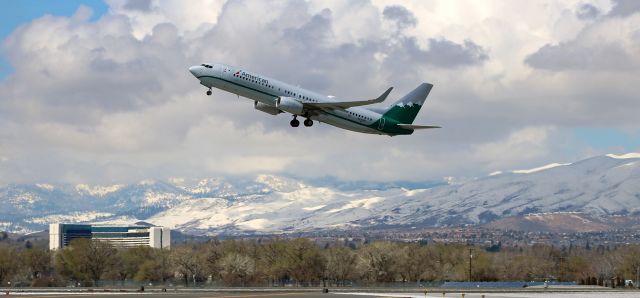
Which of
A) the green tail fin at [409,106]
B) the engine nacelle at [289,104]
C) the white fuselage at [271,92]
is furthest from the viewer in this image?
the green tail fin at [409,106]

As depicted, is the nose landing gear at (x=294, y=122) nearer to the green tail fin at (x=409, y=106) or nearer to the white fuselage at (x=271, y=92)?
the white fuselage at (x=271, y=92)

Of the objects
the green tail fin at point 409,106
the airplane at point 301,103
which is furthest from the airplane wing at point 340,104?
the green tail fin at point 409,106

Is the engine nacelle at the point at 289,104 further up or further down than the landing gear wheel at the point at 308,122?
further up

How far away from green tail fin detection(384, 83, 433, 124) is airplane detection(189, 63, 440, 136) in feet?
0.62

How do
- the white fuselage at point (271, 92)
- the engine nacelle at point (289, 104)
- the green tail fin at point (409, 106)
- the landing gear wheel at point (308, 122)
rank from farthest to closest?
the green tail fin at point (409, 106) < the landing gear wheel at point (308, 122) < the engine nacelle at point (289, 104) < the white fuselage at point (271, 92)

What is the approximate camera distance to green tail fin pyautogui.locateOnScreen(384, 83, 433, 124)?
506 ft

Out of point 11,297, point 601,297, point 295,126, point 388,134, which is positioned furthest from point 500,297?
point 11,297

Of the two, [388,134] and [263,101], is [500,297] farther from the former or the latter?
[263,101]

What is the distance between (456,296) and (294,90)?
38.5 m

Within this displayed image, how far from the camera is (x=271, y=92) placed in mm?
137250

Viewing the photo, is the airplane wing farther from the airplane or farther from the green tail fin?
the green tail fin

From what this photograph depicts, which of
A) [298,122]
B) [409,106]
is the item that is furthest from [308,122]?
[409,106]

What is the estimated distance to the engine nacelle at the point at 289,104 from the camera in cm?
13650

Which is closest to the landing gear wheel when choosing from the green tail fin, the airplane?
the airplane
